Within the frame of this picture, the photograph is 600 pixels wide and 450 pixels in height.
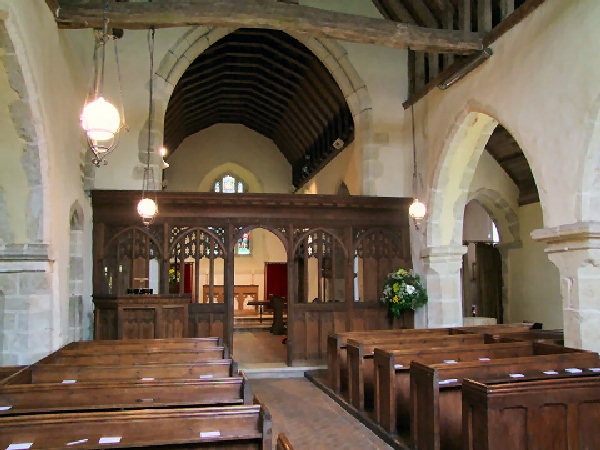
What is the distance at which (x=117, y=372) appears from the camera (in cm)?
425

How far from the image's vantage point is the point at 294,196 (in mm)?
8172

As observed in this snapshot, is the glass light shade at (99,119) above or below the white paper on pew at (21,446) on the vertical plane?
above

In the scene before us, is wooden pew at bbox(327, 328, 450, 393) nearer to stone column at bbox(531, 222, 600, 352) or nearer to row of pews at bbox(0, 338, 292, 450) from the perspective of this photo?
row of pews at bbox(0, 338, 292, 450)

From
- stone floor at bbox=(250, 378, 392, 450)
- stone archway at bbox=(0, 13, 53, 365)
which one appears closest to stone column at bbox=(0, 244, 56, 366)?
stone archway at bbox=(0, 13, 53, 365)

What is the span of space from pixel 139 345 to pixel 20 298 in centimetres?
124

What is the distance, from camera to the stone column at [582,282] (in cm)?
480

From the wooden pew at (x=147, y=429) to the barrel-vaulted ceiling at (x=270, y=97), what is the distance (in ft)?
25.9

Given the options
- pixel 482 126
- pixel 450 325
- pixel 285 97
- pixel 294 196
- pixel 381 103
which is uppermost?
pixel 285 97

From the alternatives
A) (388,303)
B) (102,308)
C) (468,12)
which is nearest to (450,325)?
(388,303)

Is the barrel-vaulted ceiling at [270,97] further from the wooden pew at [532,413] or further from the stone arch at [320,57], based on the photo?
the wooden pew at [532,413]

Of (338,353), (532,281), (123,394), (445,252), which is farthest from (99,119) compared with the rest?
(532,281)

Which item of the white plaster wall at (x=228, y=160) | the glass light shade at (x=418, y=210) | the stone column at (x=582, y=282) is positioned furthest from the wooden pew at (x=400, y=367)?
the white plaster wall at (x=228, y=160)

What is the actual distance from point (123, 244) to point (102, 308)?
110 centimetres

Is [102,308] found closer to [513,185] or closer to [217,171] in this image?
[513,185]
